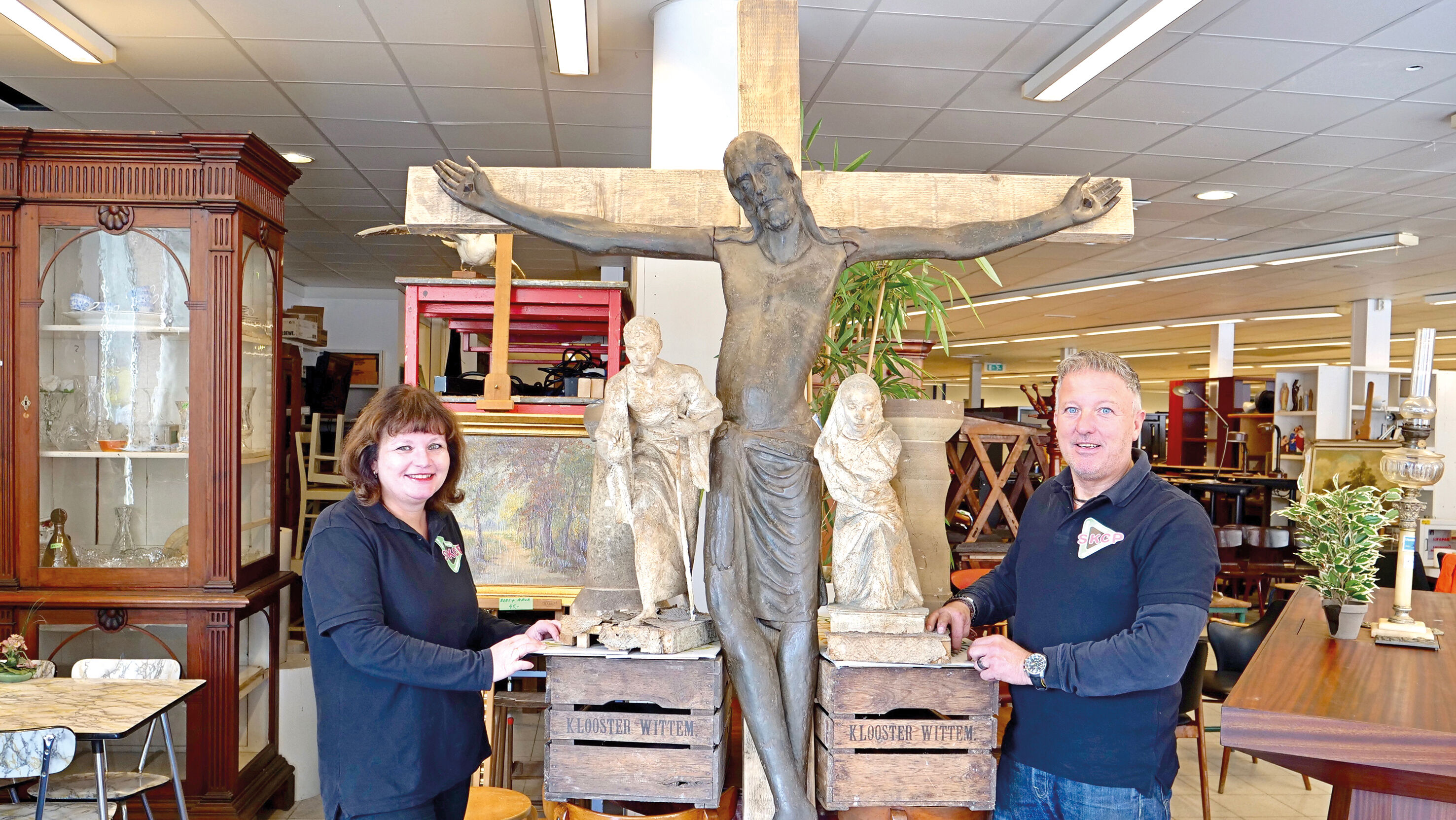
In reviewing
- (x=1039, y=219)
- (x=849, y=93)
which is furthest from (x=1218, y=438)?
(x=1039, y=219)

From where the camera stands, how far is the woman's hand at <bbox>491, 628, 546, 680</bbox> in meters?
1.73

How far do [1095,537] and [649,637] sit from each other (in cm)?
91

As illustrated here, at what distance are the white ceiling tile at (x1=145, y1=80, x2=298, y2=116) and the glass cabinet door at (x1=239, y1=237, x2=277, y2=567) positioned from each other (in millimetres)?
1237

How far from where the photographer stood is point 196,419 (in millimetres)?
3727

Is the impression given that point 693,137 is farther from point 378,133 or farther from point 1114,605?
point 378,133

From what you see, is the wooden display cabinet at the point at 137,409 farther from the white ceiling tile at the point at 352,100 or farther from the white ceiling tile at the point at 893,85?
the white ceiling tile at the point at 893,85

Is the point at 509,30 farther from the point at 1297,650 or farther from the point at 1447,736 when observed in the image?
the point at 1447,736

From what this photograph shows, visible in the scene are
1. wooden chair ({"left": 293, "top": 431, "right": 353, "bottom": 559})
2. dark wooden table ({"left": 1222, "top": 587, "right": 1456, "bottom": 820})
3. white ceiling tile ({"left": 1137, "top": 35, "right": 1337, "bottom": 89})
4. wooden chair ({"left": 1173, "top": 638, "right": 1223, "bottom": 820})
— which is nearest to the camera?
dark wooden table ({"left": 1222, "top": 587, "right": 1456, "bottom": 820})

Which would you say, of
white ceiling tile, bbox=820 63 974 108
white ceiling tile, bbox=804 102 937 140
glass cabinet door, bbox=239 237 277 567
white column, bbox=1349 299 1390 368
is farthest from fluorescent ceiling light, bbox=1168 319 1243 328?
glass cabinet door, bbox=239 237 277 567

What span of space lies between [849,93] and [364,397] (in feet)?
31.1

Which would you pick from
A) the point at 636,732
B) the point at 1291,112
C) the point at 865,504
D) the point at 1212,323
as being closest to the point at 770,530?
the point at 865,504

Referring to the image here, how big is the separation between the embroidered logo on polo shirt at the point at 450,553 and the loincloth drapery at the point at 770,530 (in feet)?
1.82

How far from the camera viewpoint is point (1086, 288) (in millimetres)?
10297

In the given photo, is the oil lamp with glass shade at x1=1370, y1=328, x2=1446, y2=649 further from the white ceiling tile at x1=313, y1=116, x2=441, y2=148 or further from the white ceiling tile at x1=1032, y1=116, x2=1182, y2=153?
the white ceiling tile at x1=313, y1=116, x2=441, y2=148
